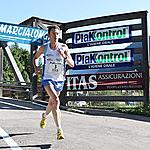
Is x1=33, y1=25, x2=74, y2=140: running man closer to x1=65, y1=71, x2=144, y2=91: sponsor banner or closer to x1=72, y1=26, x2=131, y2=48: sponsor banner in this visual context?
x1=65, y1=71, x2=144, y2=91: sponsor banner

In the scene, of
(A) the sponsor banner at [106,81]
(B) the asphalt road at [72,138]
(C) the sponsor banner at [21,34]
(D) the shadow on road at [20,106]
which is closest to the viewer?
(B) the asphalt road at [72,138]

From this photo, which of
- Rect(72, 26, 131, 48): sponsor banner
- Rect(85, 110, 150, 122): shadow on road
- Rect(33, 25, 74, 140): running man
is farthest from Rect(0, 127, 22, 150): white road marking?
Rect(72, 26, 131, 48): sponsor banner

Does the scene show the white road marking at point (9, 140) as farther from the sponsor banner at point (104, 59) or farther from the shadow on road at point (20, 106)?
the sponsor banner at point (104, 59)

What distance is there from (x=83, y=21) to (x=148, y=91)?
439 centimetres

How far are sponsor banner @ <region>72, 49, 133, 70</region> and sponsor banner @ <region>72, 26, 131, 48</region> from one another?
45 centimetres

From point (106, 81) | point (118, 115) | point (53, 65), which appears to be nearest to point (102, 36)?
point (106, 81)

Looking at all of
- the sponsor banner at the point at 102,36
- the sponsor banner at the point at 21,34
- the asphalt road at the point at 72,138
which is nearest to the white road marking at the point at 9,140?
the asphalt road at the point at 72,138

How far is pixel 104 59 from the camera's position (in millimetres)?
14656

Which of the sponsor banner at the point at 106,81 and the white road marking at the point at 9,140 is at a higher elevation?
the sponsor banner at the point at 106,81

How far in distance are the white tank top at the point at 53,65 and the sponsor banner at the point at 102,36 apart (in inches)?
340

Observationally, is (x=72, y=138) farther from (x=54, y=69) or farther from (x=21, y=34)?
(x=21, y=34)

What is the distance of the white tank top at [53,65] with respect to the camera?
5.94 meters

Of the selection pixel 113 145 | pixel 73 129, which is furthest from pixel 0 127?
pixel 113 145

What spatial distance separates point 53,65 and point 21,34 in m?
10.2
